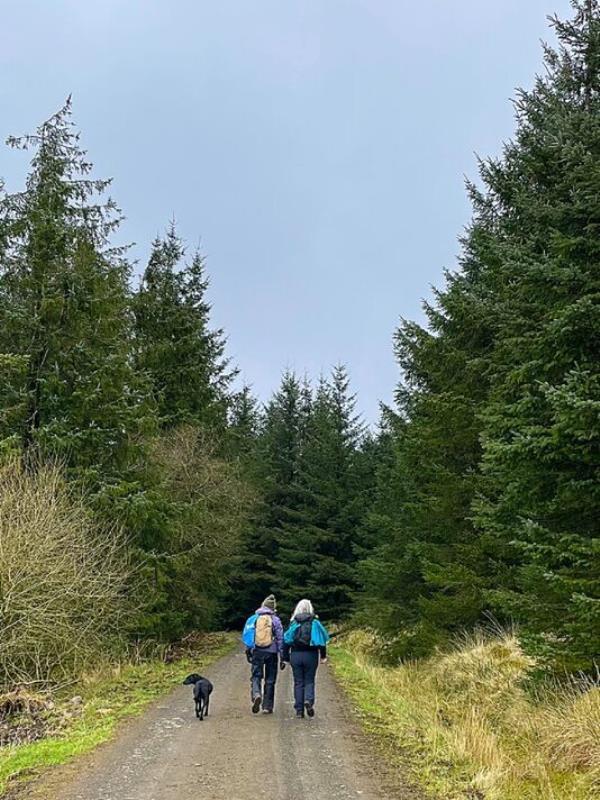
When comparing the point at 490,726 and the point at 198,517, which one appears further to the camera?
the point at 198,517

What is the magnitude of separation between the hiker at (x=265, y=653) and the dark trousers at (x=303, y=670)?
38 centimetres

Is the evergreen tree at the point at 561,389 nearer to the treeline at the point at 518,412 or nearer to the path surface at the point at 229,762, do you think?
the treeline at the point at 518,412

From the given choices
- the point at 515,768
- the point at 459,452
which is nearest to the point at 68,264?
the point at 459,452

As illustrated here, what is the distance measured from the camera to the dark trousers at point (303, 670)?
10406mm

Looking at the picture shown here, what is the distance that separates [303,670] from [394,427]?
44.1 ft

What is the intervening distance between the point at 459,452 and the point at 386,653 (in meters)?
6.31

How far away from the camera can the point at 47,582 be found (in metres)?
12.6

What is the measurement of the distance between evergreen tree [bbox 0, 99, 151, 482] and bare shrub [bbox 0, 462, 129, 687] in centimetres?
172

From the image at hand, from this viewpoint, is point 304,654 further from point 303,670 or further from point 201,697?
point 201,697

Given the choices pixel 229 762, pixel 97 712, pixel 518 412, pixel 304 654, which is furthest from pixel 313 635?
pixel 518 412

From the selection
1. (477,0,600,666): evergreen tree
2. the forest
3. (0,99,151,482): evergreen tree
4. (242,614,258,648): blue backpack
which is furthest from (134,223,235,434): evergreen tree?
(477,0,600,666): evergreen tree

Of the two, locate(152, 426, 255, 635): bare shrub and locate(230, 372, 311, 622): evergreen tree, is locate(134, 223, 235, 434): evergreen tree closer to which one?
locate(152, 426, 255, 635): bare shrub

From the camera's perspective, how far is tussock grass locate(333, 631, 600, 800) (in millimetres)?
6223

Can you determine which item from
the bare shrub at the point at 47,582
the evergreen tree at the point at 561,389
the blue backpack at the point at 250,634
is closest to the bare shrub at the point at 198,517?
the bare shrub at the point at 47,582
